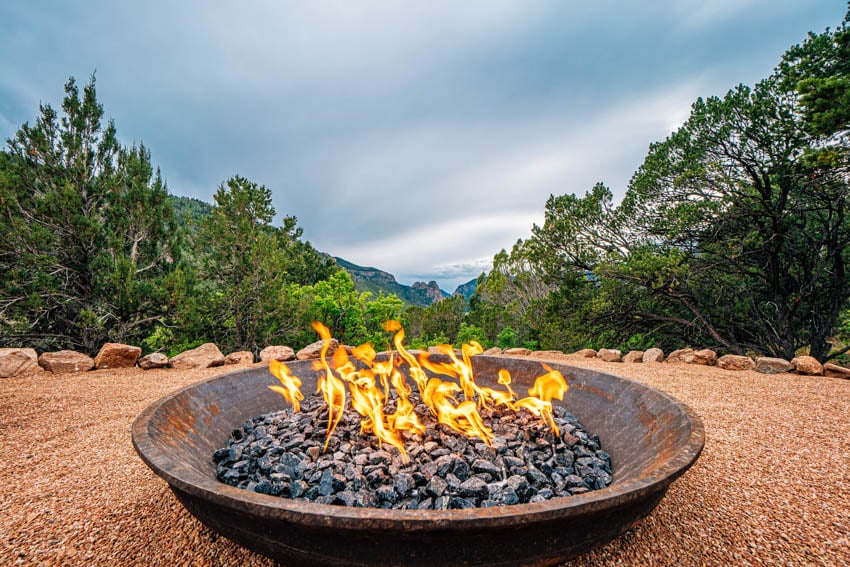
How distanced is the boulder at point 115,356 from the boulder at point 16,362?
2.37 ft

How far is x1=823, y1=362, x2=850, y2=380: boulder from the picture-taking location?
492 centimetres

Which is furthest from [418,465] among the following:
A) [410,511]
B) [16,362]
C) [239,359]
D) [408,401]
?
[16,362]

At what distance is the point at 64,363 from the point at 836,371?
11.3 meters

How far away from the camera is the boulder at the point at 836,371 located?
4.92 metres

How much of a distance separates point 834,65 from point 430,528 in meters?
8.82

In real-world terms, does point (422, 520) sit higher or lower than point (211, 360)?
higher

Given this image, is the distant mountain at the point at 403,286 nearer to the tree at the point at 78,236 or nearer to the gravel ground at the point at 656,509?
the tree at the point at 78,236

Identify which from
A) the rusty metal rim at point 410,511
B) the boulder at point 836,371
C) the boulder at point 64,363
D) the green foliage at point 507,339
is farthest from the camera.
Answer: the green foliage at point 507,339

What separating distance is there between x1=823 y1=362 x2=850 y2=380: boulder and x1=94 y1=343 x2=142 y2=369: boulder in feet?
34.5

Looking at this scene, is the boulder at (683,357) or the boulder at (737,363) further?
the boulder at (683,357)

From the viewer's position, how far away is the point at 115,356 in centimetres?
590

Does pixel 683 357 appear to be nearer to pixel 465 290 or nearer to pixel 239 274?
pixel 239 274

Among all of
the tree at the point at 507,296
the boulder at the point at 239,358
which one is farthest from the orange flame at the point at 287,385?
the tree at the point at 507,296

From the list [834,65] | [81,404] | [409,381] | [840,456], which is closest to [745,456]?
[840,456]
